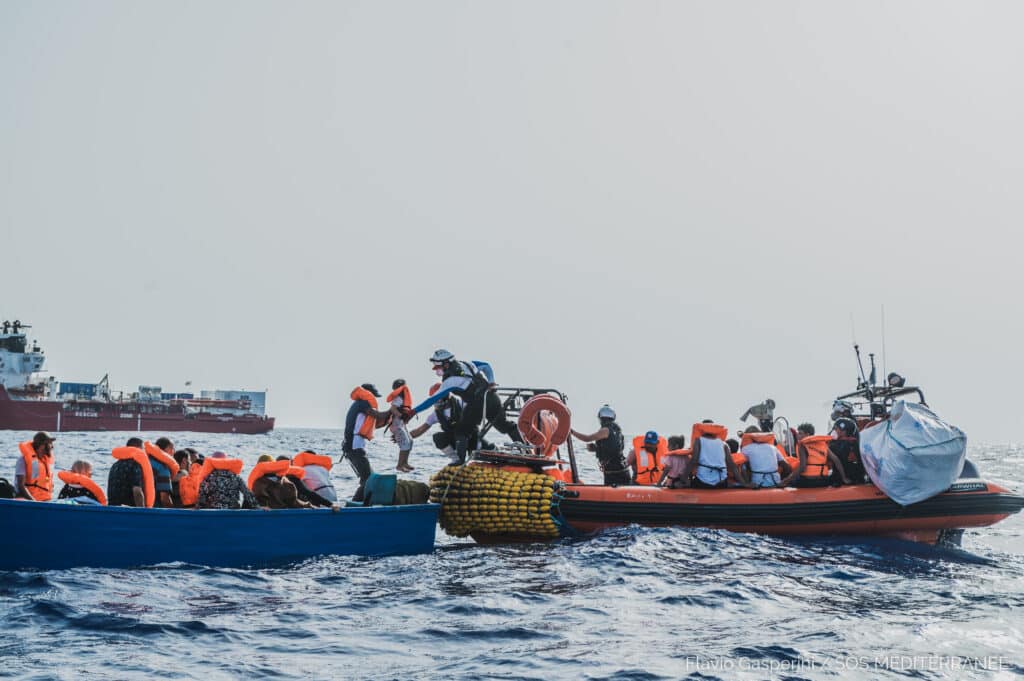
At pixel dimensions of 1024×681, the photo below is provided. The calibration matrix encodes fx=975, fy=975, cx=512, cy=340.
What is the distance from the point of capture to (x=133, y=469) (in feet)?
35.4

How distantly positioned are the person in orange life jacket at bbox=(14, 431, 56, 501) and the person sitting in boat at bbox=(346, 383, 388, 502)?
12.1 ft

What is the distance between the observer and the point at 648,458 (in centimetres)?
1491

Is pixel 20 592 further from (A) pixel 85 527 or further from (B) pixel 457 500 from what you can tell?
(B) pixel 457 500

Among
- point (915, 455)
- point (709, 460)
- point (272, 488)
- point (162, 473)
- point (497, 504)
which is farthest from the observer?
point (709, 460)

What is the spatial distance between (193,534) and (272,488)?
4.22ft

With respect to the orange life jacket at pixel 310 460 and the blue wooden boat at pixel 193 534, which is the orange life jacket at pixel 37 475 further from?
the orange life jacket at pixel 310 460

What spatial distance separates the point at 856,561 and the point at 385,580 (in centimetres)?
574

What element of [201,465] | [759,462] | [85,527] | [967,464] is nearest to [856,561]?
[759,462]

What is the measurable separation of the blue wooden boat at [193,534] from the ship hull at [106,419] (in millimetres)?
67796

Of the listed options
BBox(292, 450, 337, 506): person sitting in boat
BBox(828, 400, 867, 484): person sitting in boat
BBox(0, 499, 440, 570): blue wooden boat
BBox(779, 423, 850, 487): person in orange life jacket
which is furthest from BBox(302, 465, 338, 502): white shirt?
BBox(828, 400, 867, 484): person sitting in boat

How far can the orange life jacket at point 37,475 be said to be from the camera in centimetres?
1139

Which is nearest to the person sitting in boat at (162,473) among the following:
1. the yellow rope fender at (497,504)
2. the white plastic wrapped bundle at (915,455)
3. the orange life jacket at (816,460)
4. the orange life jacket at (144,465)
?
the orange life jacket at (144,465)

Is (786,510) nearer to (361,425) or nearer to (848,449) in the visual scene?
(848,449)

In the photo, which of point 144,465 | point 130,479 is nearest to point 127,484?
point 130,479
